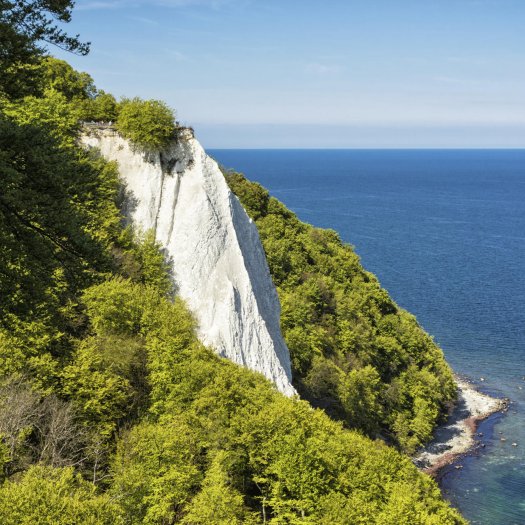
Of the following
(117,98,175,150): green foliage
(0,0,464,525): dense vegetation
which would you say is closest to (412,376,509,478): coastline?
(0,0,464,525): dense vegetation

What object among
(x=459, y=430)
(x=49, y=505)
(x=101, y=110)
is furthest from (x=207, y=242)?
(x=459, y=430)

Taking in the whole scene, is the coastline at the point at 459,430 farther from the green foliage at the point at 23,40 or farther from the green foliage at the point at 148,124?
the green foliage at the point at 23,40

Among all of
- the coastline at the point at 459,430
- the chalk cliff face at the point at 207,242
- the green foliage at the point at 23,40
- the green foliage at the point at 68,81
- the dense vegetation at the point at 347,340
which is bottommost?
the coastline at the point at 459,430

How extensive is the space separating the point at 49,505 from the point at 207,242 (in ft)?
83.3

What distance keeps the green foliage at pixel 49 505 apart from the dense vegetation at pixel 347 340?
101 ft

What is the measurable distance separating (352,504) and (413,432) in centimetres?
3543

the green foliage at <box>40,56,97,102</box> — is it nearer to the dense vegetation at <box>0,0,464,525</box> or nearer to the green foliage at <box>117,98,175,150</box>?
the green foliage at <box>117,98,175,150</box>

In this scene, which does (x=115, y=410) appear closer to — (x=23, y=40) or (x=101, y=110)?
(x=23, y=40)

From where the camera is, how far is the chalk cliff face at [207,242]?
39.2 meters

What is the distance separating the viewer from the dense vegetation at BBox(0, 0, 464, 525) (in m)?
14.3

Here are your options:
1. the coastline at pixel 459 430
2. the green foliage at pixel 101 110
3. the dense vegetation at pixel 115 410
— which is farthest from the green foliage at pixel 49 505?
the coastline at pixel 459 430

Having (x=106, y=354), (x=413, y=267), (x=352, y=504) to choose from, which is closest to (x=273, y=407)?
(x=352, y=504)

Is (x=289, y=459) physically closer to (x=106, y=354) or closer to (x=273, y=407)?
(x=273, y=407)

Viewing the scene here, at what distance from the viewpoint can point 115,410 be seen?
27.2 m
